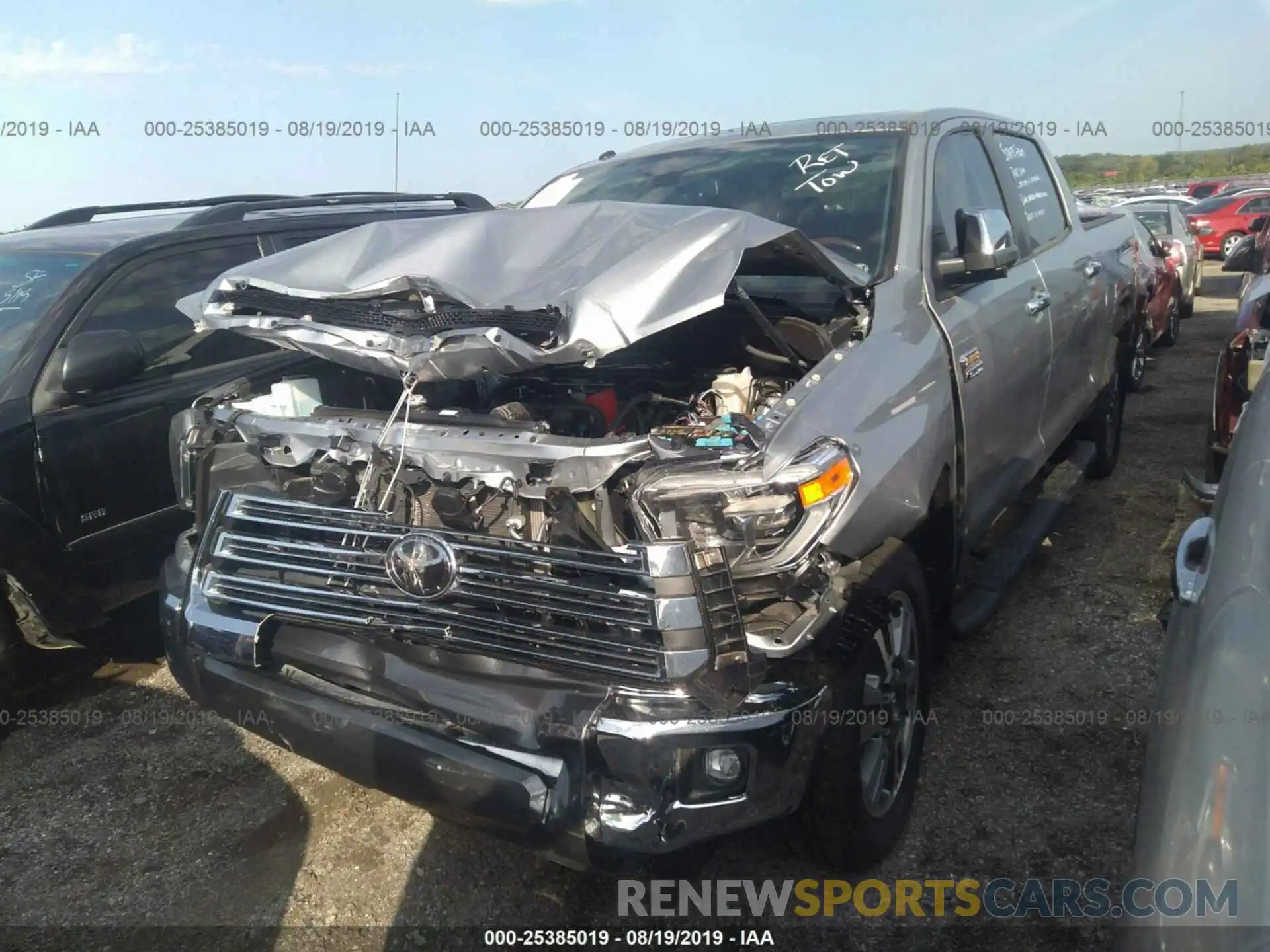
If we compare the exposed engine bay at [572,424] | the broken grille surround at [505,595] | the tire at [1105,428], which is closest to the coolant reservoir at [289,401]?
the exposed engine bay at [572,424]

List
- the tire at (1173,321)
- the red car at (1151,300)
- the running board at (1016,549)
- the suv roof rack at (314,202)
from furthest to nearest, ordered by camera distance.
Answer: the tire at (1173,321) → the red car at (1151,300) → the suv roof rack at (314,202) → the running board at (1016,549)

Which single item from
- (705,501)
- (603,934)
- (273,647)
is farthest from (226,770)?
(705,501)

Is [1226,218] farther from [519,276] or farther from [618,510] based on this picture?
[618,510]

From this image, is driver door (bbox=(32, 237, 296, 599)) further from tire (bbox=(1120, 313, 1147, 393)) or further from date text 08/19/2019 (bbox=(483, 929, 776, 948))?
tire (bbox=(1120, 313, 1147, 393))

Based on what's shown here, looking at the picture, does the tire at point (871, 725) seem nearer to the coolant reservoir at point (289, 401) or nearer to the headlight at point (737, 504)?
the headlight at point (737, 504)

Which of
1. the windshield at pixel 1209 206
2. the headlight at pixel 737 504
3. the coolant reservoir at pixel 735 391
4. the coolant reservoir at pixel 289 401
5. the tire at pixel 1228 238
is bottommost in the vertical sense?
the headlight at pixel 737 504

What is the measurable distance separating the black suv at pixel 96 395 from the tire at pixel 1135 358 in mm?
4914

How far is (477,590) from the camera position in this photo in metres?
2.35

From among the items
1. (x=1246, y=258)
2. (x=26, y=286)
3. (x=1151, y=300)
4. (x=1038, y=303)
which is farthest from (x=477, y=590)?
(x=1151, y=300)

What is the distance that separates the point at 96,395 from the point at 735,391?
2.67 meters

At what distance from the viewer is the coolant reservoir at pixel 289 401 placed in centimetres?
328

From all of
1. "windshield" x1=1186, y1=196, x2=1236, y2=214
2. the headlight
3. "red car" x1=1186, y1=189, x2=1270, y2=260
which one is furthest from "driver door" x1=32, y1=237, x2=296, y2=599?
"windshield" x1=1186, y1=196, x2=1236, y2=214

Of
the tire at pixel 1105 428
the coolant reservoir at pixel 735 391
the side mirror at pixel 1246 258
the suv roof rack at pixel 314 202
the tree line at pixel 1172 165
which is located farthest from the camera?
the tree line at pixel 1172 165

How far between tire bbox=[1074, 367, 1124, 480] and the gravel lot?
4.99 ft
